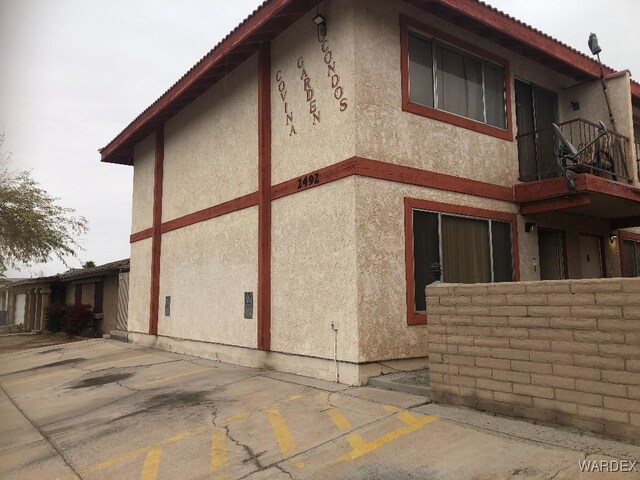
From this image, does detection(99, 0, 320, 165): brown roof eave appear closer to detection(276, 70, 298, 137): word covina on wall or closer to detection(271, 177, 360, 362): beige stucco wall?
detection(276, 70, 298, 137): word covina on wall

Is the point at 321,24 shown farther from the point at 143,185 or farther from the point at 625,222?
the point at 143,185

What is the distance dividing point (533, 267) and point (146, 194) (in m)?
11.9

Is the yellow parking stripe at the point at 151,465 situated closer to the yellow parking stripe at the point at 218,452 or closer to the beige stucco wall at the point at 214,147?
the yellow parking stripe at the point at 218,452

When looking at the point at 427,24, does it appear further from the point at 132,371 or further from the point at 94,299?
the point at 94,299

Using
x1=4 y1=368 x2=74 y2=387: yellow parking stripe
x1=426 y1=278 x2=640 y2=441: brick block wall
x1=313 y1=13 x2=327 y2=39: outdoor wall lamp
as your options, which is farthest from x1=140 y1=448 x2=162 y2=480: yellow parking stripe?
x1=313 y1=13 x2=327 y2=39: outdoor wall lamp

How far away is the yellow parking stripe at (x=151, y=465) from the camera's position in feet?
14.8

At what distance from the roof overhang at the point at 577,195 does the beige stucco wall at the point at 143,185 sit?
36.3 ft

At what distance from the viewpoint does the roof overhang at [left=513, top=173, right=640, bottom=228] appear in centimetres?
886

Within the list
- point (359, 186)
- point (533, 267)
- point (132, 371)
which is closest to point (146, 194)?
point (132, 371)

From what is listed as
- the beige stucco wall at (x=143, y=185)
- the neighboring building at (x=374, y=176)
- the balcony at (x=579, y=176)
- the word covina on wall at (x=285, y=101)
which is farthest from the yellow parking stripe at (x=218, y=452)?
the beige stucco wall at (x=143, y=185)

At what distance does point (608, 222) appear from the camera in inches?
492

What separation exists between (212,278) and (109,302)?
13.5 metres

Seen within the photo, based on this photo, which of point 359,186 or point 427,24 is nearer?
point 359,186

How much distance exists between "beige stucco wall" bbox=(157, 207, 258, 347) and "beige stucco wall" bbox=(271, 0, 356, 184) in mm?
1717
